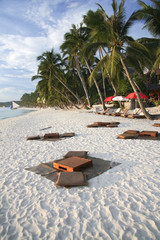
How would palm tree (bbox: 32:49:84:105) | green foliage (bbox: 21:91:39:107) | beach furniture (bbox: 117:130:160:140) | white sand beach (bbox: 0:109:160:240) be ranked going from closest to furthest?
white sand beach (bbox: 0:109:160:240) → beach furniture (bbox: 117:130:160:140) → palm tree (bbox: 32:49:84:105) → green foliage (bbox: 21:91:39:107)

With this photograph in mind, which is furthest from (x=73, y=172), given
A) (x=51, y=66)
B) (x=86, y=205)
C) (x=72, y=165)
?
(x=51, y=66)

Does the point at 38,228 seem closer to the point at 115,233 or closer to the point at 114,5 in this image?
the point at 115,233

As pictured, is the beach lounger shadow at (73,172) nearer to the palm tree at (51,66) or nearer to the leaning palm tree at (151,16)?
the leaning palm tree at (151,16)

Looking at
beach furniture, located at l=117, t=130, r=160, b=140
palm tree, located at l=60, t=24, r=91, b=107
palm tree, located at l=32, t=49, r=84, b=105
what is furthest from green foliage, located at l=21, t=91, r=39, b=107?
beach furniture, located at l=117, t=130, r=160, b=140

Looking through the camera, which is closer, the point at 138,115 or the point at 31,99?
the point at 138,115

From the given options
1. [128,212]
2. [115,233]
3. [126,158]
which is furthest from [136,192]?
[126,158]

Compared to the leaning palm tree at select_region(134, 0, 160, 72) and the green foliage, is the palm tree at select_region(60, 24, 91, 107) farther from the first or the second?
the green foliage

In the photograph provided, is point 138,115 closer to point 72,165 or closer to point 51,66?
point 72,165

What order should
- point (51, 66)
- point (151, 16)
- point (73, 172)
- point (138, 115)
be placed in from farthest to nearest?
1. point (51, 66)
2. point (138, 115)
3. point (151, 16)
4. point (73, 172)

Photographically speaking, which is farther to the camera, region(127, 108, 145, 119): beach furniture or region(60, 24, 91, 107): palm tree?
region(60, 24, 91, 107): palm tree

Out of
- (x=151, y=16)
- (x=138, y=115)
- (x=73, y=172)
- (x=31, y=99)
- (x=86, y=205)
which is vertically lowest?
(x=86, y=205)

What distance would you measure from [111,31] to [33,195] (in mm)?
10446

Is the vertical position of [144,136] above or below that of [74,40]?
below

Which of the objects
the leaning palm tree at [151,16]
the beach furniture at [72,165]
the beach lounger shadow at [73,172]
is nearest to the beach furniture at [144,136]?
the beach lounger shadow at [73,172]
